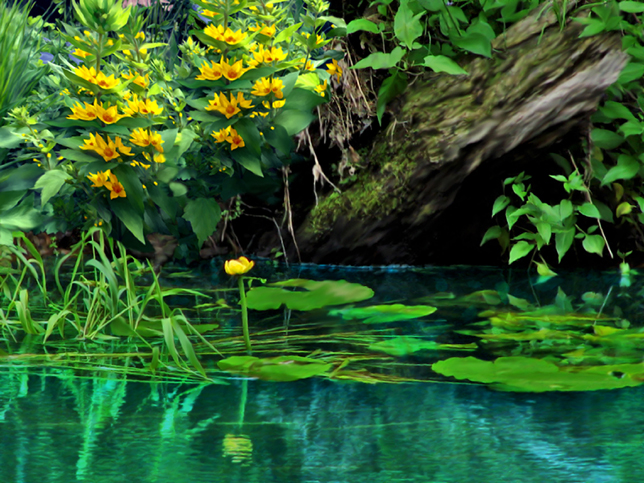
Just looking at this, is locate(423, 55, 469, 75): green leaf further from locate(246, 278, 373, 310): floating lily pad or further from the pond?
the pond

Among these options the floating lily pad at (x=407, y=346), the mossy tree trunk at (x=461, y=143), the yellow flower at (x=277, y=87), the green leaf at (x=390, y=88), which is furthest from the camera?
the green leaf at (x=390, y=88)

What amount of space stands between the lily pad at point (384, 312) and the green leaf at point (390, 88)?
0.91 meters

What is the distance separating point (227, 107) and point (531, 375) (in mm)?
1001

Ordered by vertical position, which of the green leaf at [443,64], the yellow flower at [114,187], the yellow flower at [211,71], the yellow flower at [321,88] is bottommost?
the yellow flower at [114,187]

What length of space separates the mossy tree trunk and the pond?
0.87m

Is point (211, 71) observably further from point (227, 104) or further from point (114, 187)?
point (114, 187)

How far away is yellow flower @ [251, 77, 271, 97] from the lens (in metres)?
1.85

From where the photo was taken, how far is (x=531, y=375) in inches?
49.3

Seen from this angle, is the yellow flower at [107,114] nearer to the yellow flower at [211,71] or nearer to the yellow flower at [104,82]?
the yellow flower at [104,82]

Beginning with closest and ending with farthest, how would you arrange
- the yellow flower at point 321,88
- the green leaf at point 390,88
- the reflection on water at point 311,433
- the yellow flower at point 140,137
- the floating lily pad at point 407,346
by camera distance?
1. the reflection on water at point 311,433
2. the floating lily pad at point 407,346
3. the yellow flower at point 140,137
4. the yellow flower at point 321,88
5. the green leaf at point 390,88

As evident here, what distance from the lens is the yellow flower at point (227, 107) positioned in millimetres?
1786

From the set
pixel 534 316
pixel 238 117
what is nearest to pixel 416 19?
pixel 238 117

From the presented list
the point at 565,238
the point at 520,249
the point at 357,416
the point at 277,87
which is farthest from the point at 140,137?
the point at 565,238

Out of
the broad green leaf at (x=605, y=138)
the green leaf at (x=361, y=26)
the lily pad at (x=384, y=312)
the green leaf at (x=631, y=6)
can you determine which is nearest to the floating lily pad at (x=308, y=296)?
the lily pad at (x=384, y=312)
